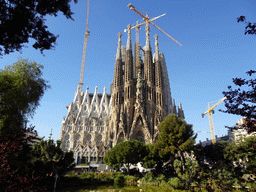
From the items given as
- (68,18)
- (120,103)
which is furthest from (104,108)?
(68,18)

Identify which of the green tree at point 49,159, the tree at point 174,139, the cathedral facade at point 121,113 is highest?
the cathedral facade at point 121,113

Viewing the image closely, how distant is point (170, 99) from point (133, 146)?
3924 cm

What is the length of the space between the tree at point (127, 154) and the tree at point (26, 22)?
74.2ft

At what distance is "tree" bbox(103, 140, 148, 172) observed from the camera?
26.5m

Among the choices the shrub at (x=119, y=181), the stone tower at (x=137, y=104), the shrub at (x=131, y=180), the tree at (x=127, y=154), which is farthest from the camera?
the stone tower at (x=137, y=104)

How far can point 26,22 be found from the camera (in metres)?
6.07

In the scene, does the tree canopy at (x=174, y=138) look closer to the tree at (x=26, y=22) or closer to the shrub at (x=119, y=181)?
the shrub at (x=119, y=181)

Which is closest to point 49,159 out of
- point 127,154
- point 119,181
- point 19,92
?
point 19,92

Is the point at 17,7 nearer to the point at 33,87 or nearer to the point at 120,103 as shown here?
the point at 33,87

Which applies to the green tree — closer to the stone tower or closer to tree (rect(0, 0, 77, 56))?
tree (rect(0, 0, 77, 56))

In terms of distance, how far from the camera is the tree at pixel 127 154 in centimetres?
2645

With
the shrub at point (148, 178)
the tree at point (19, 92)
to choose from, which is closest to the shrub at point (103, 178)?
the shrub at point (148, 178)

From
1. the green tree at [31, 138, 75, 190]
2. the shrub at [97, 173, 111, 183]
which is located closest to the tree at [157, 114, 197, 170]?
the shrub at [97, 173, 111, 183]

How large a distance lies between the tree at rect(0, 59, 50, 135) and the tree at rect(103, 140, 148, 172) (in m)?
14.5
